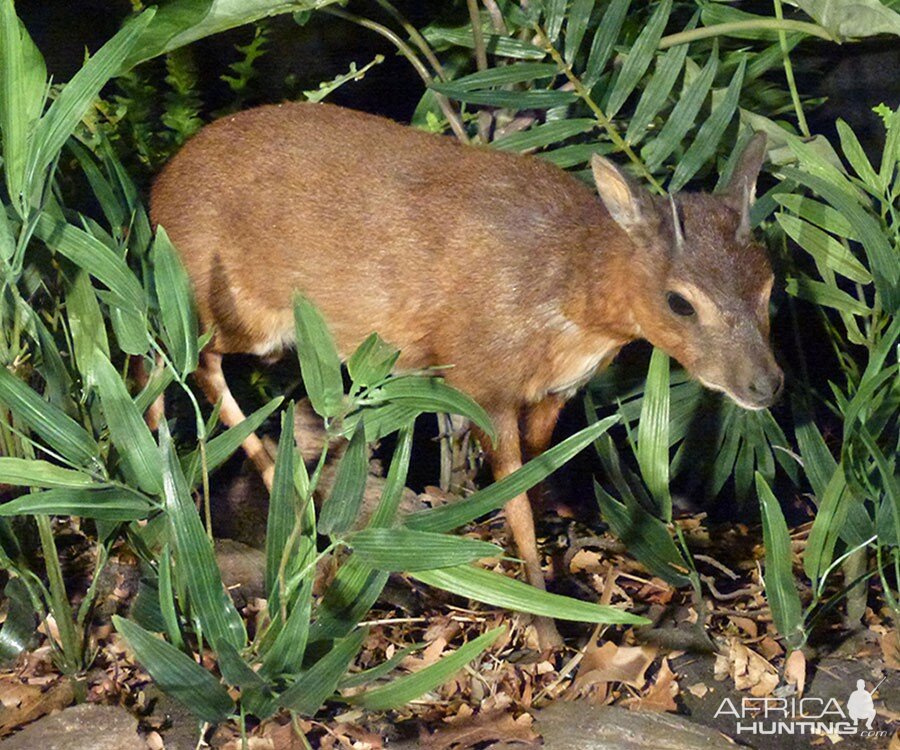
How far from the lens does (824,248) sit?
383cm

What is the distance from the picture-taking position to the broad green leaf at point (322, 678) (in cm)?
286

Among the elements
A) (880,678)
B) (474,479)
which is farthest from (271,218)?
(880,678)

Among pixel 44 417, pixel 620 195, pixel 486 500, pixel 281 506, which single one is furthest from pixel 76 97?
pixel 620 195

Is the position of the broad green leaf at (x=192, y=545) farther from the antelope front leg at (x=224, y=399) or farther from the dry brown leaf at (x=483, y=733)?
the antelope front leg at (x=224, y=399)

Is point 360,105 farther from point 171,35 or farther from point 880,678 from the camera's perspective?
point 880,678

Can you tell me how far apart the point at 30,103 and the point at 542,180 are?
1.61 m

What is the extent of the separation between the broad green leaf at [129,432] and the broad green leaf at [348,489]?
430mm

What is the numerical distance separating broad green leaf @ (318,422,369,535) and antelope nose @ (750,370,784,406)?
1.12 metres

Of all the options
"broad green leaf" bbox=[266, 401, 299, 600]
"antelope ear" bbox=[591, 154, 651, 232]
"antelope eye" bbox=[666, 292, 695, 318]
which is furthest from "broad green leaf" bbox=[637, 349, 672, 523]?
"broad green leaf" bbox=[266, 401, 299, 600]

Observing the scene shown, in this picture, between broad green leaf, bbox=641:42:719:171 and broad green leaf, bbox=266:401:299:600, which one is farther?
broad green leaf, bbox=641:42:719:171

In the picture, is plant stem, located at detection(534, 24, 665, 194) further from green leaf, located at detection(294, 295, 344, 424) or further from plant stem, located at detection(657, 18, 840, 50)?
green leaf, located at detection(294, 295, 344, 424)

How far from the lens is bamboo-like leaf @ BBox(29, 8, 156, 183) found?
3082 mm

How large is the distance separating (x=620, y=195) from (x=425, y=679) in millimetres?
1498

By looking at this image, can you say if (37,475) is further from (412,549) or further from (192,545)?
(412,549)
